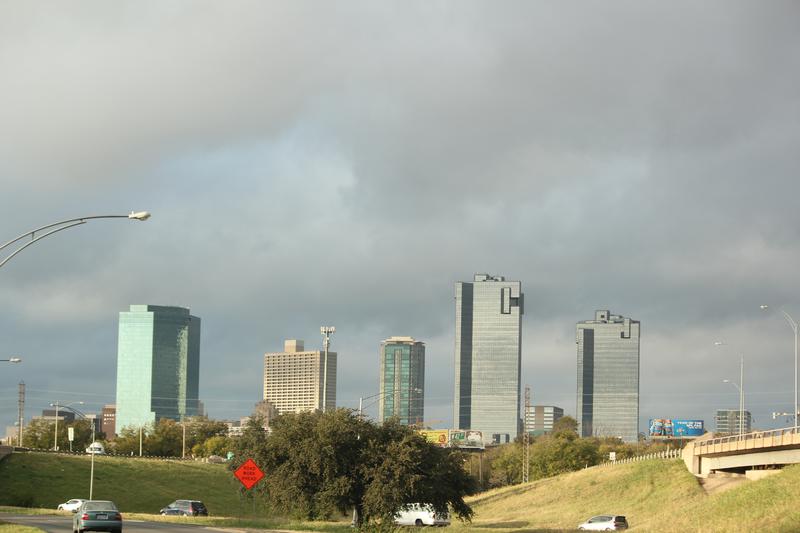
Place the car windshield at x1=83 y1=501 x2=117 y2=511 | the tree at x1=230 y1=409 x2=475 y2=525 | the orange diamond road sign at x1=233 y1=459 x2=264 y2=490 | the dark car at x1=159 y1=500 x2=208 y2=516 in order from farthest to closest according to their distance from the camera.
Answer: the dark car at x1=159 y1=500 x2=208 y2=516, the tree at x1=230 y1=409 x2=475 y2=525, the orange diamond road sign at x1=233 y1=459 x2=264 y2=490, the car windshield at x1=83 y1=501 x2=117 y2=511

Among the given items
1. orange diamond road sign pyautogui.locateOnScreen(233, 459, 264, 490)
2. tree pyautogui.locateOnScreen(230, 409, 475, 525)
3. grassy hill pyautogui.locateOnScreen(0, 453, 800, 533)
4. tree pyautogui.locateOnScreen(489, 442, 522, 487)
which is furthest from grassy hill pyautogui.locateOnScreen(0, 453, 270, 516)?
orange diamond road sign pyautogui.locateOnScreen(233, 459, 264, 490)

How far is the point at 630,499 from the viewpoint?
105250 millimetres

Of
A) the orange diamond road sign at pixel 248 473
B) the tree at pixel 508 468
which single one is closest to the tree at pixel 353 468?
the orange diamond road sign at pixel 248 473

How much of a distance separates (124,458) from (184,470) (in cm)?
925

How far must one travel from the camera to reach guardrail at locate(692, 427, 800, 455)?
82500 millimetres

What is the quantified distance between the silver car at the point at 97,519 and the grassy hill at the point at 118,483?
2656 inches

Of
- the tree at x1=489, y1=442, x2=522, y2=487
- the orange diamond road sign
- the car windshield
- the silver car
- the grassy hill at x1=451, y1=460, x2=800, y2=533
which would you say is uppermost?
the orange diamond road sign

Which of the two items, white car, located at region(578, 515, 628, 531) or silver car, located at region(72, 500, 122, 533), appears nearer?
silver car, located at region(72, 500, 122, 533)

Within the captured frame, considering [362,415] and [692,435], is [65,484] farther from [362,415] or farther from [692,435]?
[692,435]

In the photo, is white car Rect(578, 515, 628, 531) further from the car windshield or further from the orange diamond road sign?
the car windshield

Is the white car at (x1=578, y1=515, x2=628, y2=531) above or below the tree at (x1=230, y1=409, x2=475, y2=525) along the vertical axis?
below

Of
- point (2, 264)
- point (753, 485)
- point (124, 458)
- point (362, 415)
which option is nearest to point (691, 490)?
point (753, 485)

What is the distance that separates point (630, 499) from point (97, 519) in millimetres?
69045

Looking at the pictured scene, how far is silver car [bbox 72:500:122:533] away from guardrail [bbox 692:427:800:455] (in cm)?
5270
